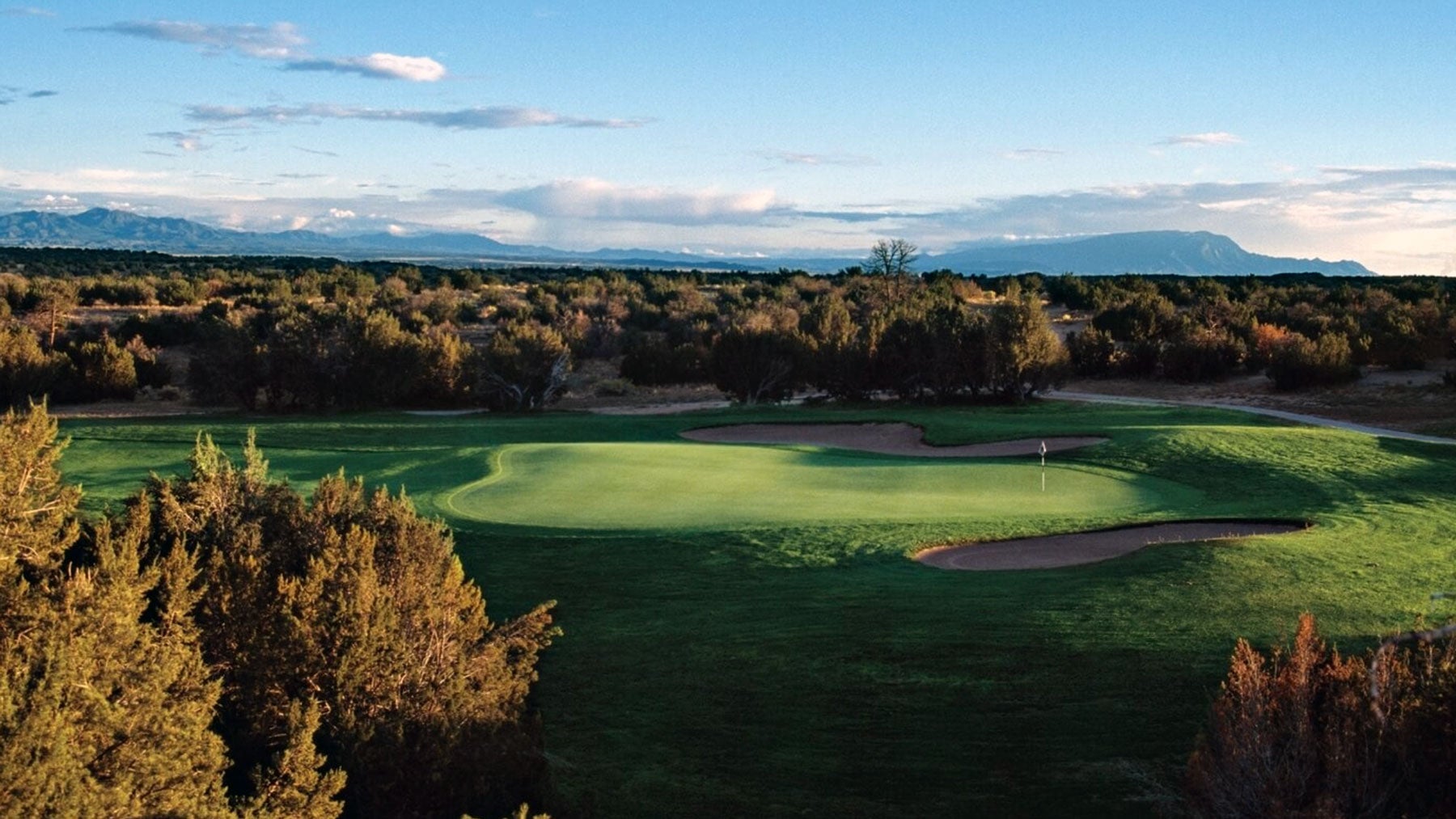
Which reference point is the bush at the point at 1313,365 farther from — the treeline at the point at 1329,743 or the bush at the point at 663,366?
the treeline at the point at 1329,743

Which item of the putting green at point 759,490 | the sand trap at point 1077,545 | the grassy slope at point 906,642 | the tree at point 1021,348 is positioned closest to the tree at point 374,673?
the grassy slope at point 906,642

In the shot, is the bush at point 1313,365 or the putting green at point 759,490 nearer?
the putting green at point 759,490

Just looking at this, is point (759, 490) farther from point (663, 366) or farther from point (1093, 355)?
point (1093, 355)

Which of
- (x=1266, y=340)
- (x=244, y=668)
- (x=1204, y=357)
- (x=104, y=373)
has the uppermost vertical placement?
(x=1266, y=340)

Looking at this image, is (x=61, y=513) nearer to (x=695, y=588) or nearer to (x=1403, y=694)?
(x=695, y=588)

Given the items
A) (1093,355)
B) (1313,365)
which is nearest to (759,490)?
(1313,365)

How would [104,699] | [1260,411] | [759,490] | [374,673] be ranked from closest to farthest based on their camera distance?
[104,699] < [374,673] < [759,490] < [1260,411]
